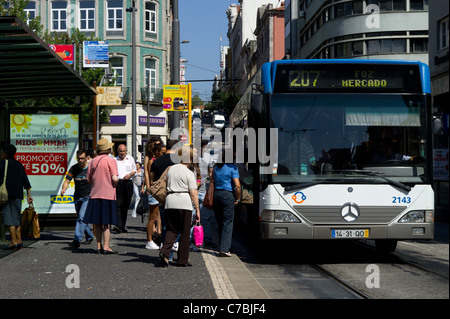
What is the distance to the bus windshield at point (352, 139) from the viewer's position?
29.1ft

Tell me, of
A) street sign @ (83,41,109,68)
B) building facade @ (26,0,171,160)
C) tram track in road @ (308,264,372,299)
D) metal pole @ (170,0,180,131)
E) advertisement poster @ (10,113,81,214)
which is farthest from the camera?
building facade @ (26,0,171,160)

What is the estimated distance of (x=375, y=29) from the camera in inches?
1581

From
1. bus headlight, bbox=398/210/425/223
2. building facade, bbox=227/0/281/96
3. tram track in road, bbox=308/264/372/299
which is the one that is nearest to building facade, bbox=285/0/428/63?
bus headlight, bbox=398/210/425/223

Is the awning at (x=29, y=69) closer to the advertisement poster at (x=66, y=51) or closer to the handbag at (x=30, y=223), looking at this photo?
the handbag at (x=30, y=223)

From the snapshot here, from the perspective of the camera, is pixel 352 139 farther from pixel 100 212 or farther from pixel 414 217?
pixel 100 212

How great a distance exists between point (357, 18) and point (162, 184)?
114 ft

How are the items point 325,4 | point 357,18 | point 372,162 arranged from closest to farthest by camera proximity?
point 372,162, point 357,18, point 325,4

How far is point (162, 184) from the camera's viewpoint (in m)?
8.94

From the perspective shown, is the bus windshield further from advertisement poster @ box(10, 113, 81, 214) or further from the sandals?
advertisement poster @ box(10, 113, 81, 214)

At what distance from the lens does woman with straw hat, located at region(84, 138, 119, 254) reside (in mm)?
9867

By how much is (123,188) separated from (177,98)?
143 inches

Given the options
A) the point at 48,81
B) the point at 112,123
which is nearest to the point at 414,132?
the point at 48,81

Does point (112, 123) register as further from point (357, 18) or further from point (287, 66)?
point (287, 66)

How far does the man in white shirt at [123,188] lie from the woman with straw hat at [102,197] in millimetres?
3367
